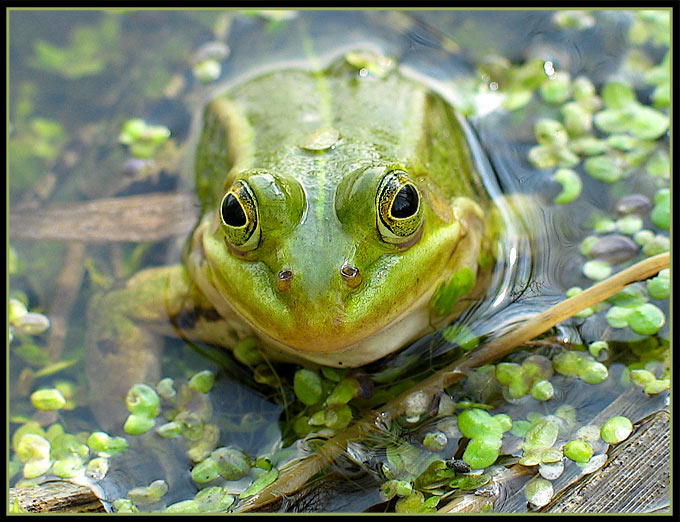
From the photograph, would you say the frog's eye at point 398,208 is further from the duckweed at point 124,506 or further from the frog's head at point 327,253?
the duckweed at point 124,506

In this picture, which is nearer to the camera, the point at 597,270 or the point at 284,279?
the point at 284,279

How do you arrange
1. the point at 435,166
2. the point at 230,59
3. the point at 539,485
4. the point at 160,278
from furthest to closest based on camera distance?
1. the point at 230,59
2. the point at 160,278
3. the point at 435,166
4. the point at 539,485

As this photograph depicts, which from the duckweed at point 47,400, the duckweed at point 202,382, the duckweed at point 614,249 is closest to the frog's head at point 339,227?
the duckweed at point 202,382

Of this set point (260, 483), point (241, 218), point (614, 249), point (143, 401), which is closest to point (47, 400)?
point (143, 401)

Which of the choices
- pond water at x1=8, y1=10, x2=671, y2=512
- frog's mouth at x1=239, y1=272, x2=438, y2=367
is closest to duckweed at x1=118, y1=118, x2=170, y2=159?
pond water at x1=8, y1=10, x2=671, y2=512

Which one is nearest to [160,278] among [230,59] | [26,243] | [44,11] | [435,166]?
[26,243]

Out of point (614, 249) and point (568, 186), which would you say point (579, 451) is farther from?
point (568, 186)

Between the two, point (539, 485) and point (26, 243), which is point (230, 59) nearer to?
point (26, 243)
